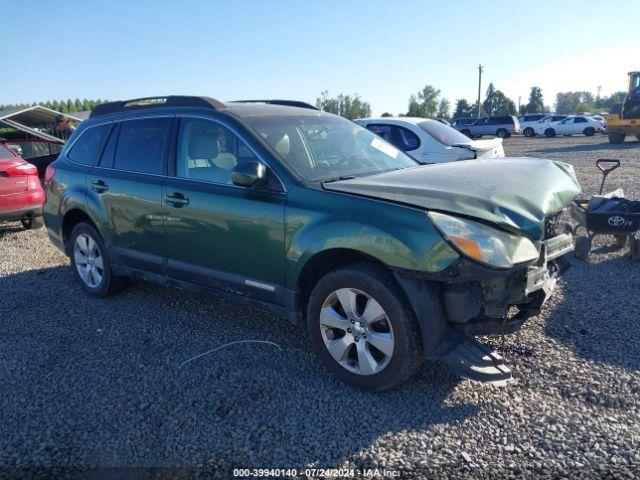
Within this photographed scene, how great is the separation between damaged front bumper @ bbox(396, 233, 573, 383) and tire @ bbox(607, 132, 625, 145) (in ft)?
84.5

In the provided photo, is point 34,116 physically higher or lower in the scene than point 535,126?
higher

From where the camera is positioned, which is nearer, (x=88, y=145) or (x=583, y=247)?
(x=88, y=145)

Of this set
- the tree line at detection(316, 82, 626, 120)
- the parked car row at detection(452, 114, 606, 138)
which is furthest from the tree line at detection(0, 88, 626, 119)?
the parked car row at detection(452, 114, 606, 138)

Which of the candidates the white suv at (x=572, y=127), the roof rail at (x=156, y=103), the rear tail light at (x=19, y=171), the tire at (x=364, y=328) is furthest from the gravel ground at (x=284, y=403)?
the white suv at (x=572, y=127)

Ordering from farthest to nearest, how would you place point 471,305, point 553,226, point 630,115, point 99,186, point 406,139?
point 630,115, point 406,139, point 99,186, point 553,226, point 471,305

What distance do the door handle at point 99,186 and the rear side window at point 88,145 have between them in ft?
0.90

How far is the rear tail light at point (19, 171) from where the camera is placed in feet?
26.0

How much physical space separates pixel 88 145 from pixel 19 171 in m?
3.42

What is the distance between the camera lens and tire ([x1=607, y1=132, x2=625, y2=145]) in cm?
2528

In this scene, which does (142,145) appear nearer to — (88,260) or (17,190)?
(88,260)

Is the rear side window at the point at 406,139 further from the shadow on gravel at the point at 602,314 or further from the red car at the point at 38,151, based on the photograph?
the red car at the point at 38,151

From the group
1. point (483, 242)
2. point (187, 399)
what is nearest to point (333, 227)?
point (483, 242)

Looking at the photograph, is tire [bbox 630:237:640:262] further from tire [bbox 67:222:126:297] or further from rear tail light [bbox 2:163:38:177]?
rear tail light [bbox 2:163:38:177]

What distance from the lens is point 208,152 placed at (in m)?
4.32
